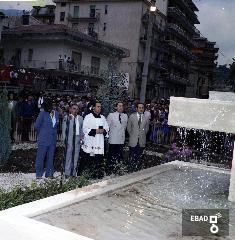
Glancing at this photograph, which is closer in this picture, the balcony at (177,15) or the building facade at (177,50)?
the balcony at (177,15)

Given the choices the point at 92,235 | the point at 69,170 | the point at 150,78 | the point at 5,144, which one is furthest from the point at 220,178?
the point at 150,78

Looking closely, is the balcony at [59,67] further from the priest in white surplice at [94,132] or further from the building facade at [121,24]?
the priest in white surplice at [94,132]

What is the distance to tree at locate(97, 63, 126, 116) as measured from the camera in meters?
13.0

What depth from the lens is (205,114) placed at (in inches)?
214

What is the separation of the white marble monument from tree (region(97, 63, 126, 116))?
7126 mm

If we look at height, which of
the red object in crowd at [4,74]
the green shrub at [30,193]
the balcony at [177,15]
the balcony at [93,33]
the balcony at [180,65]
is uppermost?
the balcony at [177,15]

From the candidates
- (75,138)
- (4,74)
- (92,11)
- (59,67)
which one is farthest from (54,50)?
(75,138)

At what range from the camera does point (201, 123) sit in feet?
17.9

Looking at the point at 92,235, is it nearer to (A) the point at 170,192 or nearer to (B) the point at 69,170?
(A) the point at 170,192

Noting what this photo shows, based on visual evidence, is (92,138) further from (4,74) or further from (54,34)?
(54,34)

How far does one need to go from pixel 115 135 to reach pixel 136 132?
1.89 ft

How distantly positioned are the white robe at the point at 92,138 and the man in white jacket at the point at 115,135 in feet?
2.68

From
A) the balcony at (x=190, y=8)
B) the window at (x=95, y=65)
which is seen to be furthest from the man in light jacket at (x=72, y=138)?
the balcony at (x=190, y=8)

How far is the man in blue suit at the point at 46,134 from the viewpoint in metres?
7.91
